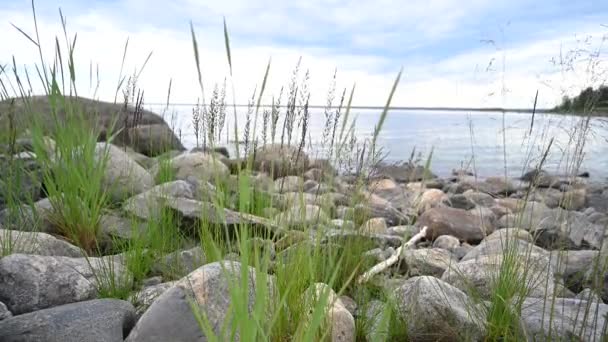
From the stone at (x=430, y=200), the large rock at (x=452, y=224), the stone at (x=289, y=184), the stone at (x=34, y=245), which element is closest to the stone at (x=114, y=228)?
the stone at (x=34, y=245)

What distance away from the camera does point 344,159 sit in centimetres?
265

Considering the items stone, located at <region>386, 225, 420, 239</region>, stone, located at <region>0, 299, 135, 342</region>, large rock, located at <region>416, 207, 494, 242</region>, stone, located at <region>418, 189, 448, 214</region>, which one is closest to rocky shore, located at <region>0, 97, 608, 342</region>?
stone, located at <region>0, 299, 135, 342</region>

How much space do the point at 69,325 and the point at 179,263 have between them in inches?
29.6

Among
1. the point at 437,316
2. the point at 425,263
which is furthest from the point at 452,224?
the point at 437,316

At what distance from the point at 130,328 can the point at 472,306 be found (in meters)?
1.33

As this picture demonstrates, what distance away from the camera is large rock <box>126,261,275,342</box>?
1.70 m

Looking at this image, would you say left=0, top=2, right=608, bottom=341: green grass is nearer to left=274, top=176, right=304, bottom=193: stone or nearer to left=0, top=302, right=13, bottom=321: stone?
left=274, top=176, right=304, bottom=193: stone

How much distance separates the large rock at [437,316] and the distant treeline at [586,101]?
1118mm

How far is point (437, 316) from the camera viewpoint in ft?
6.72

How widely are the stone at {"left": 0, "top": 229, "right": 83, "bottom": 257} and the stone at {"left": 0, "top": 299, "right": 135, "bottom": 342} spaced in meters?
0.72

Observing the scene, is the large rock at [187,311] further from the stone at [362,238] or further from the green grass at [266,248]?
the stone at [362,238]

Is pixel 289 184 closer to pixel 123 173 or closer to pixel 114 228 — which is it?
pixel 114 228

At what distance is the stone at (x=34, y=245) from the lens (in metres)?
2.53

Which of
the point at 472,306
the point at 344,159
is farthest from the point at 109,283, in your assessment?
the point at 472,306
